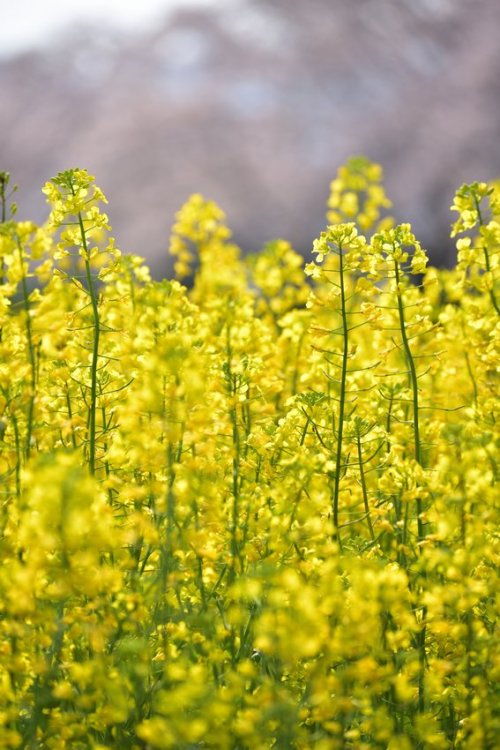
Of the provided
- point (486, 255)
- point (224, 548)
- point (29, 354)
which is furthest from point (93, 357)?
point (486, 255)

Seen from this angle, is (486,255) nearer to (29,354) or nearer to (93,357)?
(93,357)

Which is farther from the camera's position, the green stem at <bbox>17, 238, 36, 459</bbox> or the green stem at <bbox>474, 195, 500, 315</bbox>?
the green stem at <bbox>474, 195, 500, 315</bbox>

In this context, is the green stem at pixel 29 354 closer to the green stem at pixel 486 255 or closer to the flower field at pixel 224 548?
the flower field at pixel 224 548

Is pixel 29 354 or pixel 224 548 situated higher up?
pixel 29 354

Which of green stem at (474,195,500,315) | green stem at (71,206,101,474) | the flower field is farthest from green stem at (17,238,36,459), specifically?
green stem at (474,195,500,315)

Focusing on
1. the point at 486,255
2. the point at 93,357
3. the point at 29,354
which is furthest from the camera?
the point at 486,255

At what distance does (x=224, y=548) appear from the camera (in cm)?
302

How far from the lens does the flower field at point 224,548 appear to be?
1.98 m

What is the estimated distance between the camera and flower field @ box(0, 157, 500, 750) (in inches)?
77.8

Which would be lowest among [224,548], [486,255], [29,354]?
[224,548]

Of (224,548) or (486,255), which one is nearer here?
(224,548)

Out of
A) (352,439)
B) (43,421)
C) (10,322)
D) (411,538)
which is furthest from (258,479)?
(10,322)

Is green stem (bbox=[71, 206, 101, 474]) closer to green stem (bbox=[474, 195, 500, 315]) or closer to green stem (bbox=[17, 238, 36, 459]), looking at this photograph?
green stem (bbox=[17, 238, 36, 459])

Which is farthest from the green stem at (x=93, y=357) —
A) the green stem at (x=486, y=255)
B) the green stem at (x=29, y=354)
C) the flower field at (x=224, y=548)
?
the green stem at (x=486, y=255)
